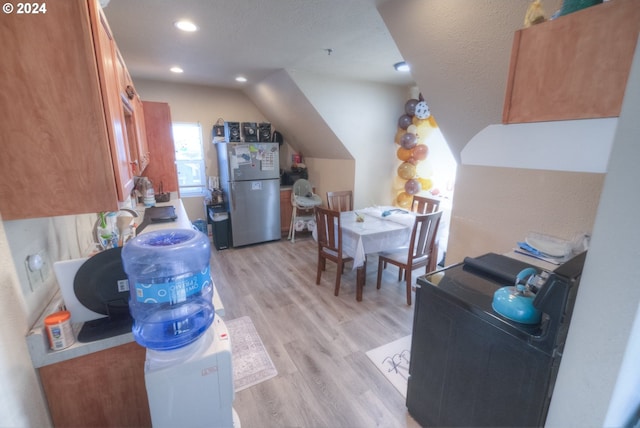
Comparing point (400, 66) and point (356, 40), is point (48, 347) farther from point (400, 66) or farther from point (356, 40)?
point (400, 66)

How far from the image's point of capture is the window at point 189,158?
4.43 m

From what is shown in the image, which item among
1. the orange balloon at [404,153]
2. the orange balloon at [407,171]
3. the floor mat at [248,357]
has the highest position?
the orange balloon at [404,153]

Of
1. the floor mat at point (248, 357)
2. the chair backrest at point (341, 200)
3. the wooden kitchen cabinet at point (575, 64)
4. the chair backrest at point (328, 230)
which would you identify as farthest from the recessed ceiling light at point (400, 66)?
the floor mat at point (248, 357)

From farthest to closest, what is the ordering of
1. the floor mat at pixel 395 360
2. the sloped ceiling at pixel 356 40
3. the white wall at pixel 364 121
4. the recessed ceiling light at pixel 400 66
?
the white wall at pixel 364 121, the recessed ceiling light at pixel 400 66, the floor mat at pixel 395 360, the sloped ceiling at pixel 356 40

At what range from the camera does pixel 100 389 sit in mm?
1071

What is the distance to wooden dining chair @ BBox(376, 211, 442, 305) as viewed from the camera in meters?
2.53

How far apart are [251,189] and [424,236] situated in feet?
8.74

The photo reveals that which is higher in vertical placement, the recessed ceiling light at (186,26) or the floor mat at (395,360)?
the recessed ceiling light at (186,26)

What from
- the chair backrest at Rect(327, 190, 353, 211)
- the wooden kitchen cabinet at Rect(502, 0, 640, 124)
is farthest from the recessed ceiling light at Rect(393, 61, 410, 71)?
the wooden kitchen cabinet at Rect(502, 0, 640, 124)

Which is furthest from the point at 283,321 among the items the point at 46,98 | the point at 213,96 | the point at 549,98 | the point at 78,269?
the point at 213,96

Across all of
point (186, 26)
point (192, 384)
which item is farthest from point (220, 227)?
point (192, 384)

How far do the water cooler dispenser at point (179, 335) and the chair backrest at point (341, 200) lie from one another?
8.54 feet

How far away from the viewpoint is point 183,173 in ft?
15.2

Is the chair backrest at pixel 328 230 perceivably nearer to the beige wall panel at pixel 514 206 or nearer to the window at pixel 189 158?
the beige wall panel at pixel 514 206
